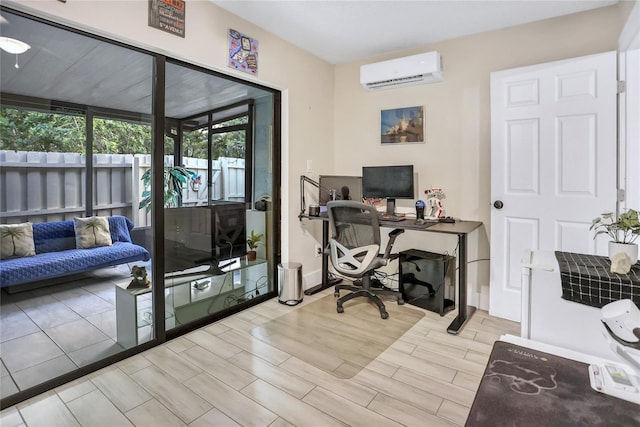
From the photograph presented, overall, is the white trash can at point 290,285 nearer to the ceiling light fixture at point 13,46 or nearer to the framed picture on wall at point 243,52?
the framed picture on wall at point 243,52

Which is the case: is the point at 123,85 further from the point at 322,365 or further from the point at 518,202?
the point at 518,202

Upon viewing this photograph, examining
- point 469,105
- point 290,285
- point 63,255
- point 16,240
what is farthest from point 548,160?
point 16,240

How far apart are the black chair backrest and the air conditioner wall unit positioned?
1372mm

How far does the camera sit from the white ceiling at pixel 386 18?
2566 mm

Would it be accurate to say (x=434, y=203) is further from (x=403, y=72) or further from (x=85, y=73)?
(x=85, y=73)

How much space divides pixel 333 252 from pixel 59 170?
2007 millimetres

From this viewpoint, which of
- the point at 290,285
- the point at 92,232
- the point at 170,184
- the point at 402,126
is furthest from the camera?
the point at 402,126

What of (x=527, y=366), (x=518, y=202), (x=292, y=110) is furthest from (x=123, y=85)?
(x=518, y=202)

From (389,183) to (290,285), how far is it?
133 centimetres

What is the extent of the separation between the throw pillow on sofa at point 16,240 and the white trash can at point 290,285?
6.02 feet

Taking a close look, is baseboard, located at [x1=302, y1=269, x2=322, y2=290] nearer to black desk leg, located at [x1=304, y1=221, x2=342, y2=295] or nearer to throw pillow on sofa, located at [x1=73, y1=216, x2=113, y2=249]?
black desk leg, located at [x1=304, y1=221, x2=342, y2=295]

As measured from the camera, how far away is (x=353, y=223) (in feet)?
9.40

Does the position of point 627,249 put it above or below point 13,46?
below

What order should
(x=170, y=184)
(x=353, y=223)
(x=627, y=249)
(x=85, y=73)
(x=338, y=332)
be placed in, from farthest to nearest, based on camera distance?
(x=353, y=223) → (x=338, y=332) → (x=170, y=184) → (x=85, y=73) → (x=627, y=249)
